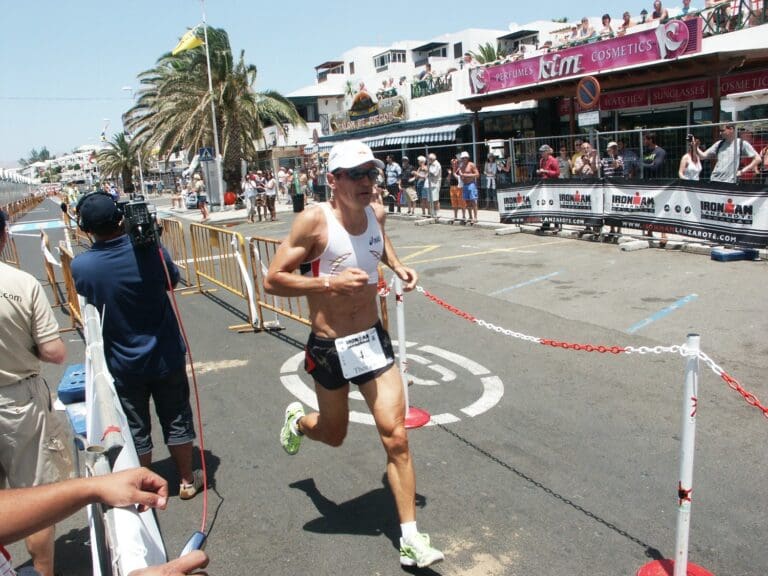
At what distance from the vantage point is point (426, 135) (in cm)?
2600

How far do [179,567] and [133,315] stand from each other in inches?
98.3

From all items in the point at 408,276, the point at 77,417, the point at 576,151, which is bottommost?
the point at 77,417

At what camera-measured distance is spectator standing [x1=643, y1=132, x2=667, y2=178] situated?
45.0 feet

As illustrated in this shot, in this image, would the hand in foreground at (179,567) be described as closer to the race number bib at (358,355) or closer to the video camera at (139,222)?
the race number bib at (358,355)

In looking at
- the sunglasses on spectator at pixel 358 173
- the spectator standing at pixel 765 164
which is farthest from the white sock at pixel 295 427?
the spectator standing at pixel 765 164

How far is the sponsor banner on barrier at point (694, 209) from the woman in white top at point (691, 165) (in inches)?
17.5

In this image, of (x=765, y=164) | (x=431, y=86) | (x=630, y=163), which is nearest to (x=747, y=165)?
(x=765, y=164)

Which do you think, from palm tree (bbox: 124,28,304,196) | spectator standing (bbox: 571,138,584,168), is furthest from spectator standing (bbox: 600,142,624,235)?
palm tree (bbox: 124,28,304,196)

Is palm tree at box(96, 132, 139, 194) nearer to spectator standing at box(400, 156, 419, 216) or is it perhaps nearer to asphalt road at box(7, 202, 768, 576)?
spectator standing at box(400, 156, 419, 216)

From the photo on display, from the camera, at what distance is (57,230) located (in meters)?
28.5

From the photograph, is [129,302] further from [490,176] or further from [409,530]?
[490,176]

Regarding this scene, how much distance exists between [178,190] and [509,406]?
171 feet

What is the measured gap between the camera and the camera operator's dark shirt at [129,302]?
3797 mm

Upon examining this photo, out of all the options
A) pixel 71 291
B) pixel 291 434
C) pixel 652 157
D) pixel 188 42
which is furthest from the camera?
pixel 188 42
